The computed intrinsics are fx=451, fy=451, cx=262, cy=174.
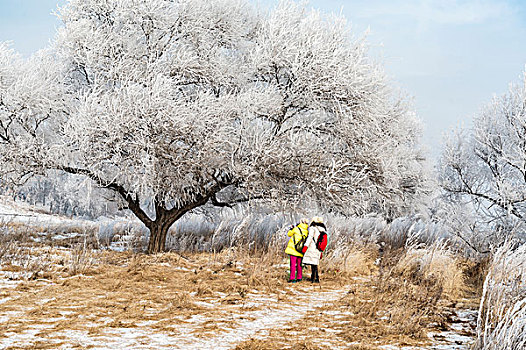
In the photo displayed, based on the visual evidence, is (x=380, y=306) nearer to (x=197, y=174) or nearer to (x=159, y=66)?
(x=197, y=174)

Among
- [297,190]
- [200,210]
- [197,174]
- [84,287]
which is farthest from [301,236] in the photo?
[200,210]

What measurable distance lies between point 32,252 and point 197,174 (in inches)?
167

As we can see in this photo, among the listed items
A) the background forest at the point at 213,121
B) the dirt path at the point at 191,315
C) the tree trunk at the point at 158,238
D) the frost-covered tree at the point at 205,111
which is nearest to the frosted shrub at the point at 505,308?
the dirt path at the point at 191,315

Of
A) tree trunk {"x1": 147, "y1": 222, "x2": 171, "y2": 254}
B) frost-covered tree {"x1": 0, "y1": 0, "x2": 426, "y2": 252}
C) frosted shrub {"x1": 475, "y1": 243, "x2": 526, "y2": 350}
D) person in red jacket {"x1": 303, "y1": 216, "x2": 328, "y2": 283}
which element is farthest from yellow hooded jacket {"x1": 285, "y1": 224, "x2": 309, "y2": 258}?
tree trunk {"x1": 147, "y1": 222, "x2": 171, "y2": 254}

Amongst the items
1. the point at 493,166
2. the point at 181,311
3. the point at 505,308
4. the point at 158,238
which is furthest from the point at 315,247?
the point at 493,166

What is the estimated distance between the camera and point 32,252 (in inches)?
414

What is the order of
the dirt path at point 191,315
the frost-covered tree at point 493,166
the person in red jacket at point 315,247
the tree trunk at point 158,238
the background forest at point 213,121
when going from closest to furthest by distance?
1. the dirt path at point 191,315
2. the person in red jacket at point 315,247
3. the background forest at point 213,121
4. the tree trunk at point 158,238
5. the frost-covered tree at point 493,166

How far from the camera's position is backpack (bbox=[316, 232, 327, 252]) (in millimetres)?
9273

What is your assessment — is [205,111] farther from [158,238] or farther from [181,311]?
[181,311]

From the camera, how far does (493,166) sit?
15.8 m

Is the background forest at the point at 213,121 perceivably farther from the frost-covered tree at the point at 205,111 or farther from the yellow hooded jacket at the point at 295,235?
the yellow hooded jacket at the point at 295,235

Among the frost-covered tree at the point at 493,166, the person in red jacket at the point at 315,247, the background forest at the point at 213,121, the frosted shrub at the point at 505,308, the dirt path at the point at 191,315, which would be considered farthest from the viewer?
the frost-covered tree at the point at 493,166

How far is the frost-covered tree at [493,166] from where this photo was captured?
1380 cm

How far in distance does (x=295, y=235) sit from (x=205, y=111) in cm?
330
